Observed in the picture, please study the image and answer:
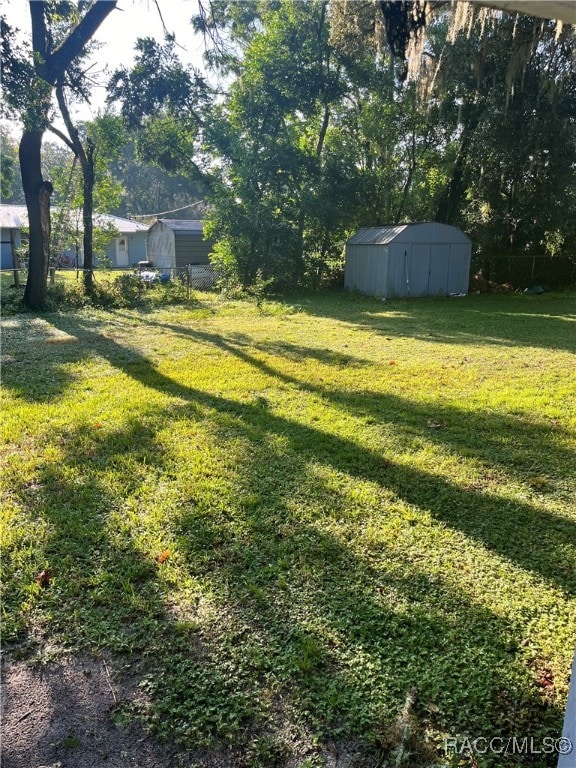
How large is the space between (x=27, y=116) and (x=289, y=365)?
22.6 ft

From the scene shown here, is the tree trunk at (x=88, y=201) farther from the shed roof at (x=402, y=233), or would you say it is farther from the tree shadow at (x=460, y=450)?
the tree shadow at (x=460, y=450)

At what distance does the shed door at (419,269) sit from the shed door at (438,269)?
0.56ft

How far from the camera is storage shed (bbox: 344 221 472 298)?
14234 mm

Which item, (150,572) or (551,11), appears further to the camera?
(150,572)

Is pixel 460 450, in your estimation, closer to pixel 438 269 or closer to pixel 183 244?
pixel 438 269

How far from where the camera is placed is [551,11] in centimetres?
114

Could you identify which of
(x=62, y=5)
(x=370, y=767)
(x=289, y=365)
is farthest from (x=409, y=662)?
(x=62, y=5)

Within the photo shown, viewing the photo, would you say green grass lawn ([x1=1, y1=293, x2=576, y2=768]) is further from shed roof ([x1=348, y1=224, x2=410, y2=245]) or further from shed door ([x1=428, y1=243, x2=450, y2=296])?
shed door ([x1=428, y1=243, x2=450, y2=296])

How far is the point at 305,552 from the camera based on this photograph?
2.38 metres

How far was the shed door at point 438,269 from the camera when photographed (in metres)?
14.9

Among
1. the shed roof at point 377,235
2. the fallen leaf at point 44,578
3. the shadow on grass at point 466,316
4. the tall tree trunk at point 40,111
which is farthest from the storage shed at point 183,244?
the fallen leaf at point 44,578

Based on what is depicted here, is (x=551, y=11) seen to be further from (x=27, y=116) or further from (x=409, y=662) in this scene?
(x=27, y=116)

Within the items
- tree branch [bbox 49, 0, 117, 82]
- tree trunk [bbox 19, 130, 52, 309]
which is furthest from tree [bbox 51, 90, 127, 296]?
tree branch [bbox 49, 0, 117, 82]

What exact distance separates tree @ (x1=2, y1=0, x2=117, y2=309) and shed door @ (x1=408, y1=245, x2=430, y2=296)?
9.58 m
